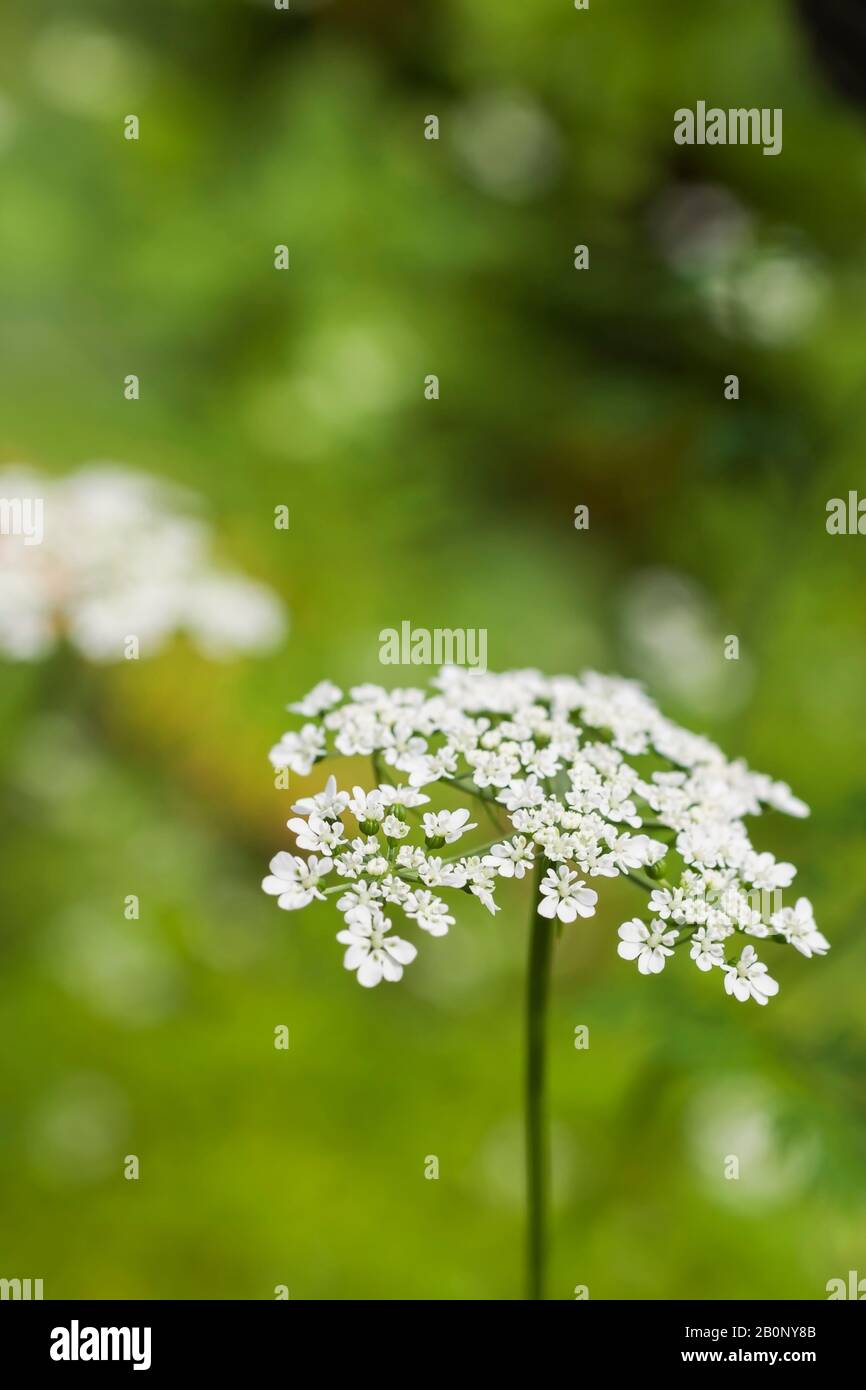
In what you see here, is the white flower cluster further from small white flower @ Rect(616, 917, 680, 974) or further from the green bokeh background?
small white flower @ Rect(616, 917, 680, 974)

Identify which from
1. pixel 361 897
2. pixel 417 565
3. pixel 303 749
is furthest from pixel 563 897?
pixel 417 565

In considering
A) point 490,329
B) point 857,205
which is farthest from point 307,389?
point 857,205

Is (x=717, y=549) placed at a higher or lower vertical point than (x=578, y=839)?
higher

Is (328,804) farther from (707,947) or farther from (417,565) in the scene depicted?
(417,565)

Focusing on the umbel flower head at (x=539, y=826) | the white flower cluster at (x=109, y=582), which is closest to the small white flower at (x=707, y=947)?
the umbel flower head at (x=539, y=826)

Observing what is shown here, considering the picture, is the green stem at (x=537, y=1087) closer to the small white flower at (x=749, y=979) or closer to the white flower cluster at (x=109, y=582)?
the small white flower at (x=749, y=979)

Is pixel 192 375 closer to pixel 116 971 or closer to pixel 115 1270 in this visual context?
pixel 116 971

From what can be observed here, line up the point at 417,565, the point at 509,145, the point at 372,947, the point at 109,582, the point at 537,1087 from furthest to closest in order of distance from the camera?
the point at 509,145 < the point at 417,565 < the point at 109,582 < the point at 537,1087 < the point at 372,947
